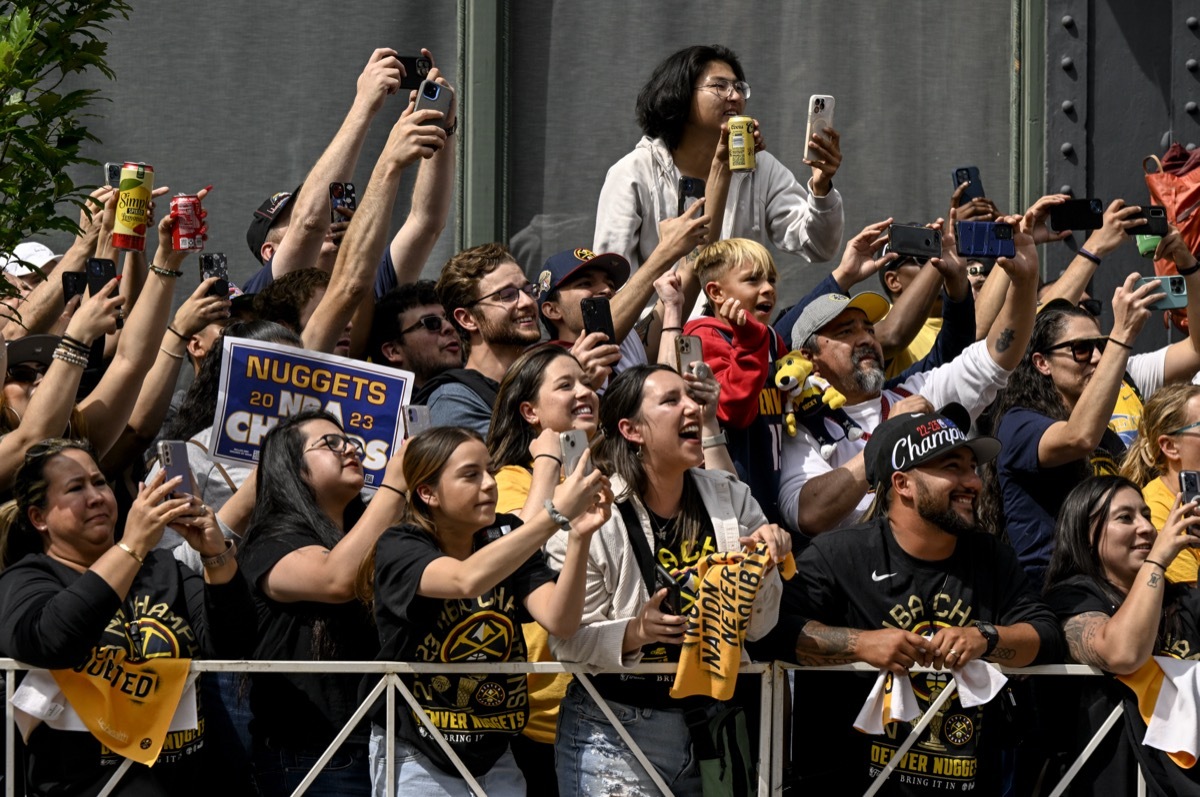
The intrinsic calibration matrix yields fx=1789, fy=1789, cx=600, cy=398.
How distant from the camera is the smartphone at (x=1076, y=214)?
8211mm

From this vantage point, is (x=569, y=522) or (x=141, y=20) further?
(x=141, y=20)

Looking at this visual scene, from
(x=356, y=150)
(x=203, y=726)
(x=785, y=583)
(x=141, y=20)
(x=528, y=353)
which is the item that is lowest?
(x=203, y=726)

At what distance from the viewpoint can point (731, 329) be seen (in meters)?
7.31

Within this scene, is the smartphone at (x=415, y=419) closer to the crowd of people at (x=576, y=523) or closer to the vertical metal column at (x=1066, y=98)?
the crowd of people at (x=576, y=523)

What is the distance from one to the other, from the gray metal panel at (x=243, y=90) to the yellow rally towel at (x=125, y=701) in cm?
472

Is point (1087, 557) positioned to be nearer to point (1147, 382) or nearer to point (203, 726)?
point (1147, 382)

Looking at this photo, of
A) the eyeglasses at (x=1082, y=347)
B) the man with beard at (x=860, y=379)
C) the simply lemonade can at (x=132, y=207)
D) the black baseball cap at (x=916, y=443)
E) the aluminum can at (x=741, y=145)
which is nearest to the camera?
the black baseball cap at (x=916, y=443)

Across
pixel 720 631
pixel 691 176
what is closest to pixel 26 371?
pixel 720 631

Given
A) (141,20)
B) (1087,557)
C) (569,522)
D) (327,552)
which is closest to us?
(569,522)

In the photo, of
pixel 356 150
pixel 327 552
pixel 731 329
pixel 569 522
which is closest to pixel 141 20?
pixel 356 150

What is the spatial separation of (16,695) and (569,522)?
1835 millimetres

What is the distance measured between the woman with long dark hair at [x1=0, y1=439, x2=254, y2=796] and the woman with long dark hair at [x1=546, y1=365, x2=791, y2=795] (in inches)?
45.2

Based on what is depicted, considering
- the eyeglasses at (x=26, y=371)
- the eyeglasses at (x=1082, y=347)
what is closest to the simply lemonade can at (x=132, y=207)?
the eyeglasses at (x=26, y=371)

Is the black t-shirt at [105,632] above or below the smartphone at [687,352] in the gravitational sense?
below
